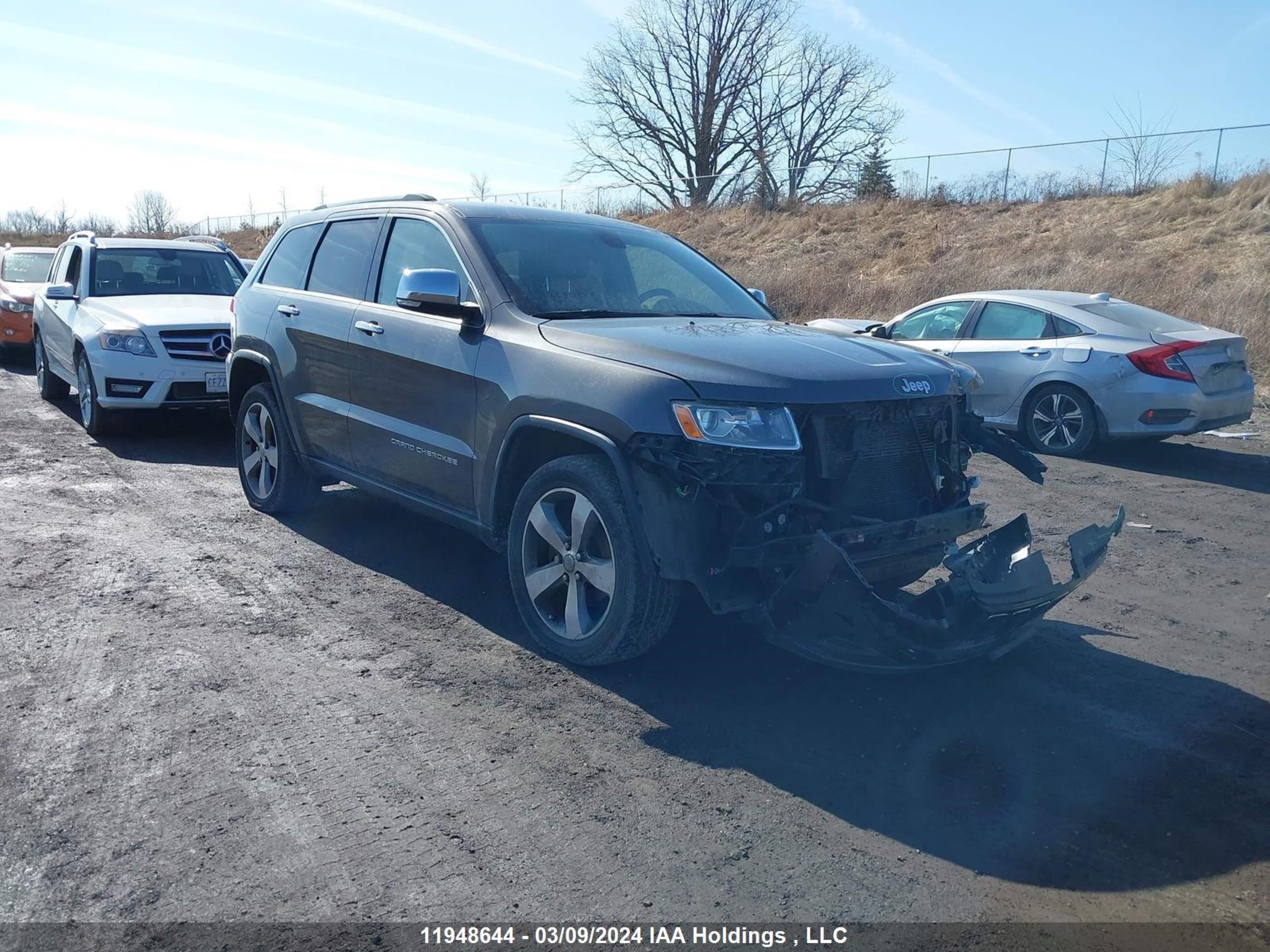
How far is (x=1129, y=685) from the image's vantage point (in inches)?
179

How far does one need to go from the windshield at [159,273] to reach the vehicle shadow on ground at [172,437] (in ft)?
4.22

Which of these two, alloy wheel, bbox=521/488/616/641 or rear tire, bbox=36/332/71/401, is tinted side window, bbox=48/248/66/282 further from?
alloy wheel, bbox=521/488/616/641

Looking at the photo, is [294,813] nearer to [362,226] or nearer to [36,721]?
[36,721]

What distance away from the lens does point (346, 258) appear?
6172mm

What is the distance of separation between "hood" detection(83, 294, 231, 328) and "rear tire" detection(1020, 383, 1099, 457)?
7664 millimetres

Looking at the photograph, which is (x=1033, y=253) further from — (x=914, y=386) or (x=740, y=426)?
(x=740, y=426)

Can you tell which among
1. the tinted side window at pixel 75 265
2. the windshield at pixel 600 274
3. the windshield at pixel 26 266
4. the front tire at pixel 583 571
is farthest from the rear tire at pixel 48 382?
the front tire at pixel 583 571

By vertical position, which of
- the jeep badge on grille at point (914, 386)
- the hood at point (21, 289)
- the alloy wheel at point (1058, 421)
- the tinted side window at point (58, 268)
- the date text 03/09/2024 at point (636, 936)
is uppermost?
the tinted side window at point (58, 268)

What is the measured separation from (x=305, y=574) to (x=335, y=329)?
1.35m

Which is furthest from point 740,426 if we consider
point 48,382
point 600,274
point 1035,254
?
point 1035,254

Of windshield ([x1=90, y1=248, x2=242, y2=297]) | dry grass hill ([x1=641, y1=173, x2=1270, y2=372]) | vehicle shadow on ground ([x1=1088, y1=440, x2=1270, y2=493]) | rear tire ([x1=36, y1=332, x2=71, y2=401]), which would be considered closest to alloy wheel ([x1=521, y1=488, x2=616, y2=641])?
vehicle shadow on ground ([x1=1088, y1=440, x2=1270, y2=493])

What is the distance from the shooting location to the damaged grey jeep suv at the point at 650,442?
4.02 metres

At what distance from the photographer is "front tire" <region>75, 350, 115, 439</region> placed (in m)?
9.95

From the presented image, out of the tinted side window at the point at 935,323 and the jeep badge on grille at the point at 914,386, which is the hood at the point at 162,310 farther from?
the jeep badge on grille at the point at 914,386
